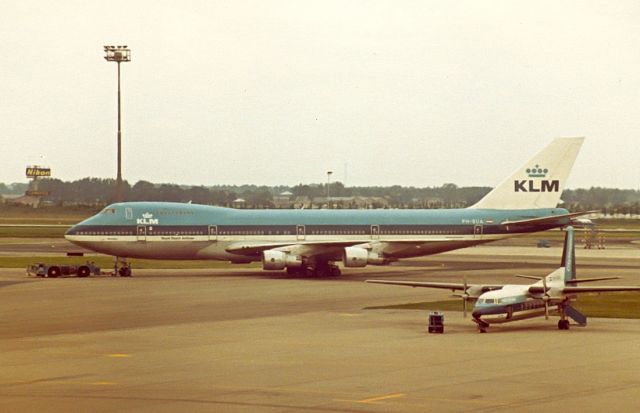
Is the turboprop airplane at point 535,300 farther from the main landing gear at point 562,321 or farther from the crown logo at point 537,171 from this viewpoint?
the crown logo at point 537,171

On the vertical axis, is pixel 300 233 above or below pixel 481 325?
above

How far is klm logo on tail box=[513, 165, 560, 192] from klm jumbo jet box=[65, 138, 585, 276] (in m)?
0.07

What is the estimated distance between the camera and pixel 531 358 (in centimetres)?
3622

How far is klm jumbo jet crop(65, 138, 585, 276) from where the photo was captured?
242 feet

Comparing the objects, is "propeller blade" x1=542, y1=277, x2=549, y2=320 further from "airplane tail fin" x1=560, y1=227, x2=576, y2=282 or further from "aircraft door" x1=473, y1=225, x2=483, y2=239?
"aircraft door" x1=473, y1=225, x2=483, y2=239

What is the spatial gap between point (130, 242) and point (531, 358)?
139 feet

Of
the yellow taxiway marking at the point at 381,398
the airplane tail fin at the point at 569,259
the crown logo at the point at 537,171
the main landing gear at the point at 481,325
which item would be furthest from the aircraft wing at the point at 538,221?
the yellow taxiway marking at the point at 381,398

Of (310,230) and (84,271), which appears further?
(310,230)

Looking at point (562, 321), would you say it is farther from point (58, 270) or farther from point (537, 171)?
point (58, 270)

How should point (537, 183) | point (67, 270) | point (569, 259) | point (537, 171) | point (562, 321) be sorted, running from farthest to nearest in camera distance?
point (537, 171) → point (537, 183) → point (67, 270) → point (569, 259) → point (562, 321)

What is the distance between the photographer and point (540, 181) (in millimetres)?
79562

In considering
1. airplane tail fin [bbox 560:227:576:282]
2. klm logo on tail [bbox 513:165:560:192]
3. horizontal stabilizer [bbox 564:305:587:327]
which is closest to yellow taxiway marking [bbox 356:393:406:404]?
airplane tail fin [bbox 560:227:576:282]

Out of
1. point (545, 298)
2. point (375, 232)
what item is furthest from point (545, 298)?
point (375, 232)

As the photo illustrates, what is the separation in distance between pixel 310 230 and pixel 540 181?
17.0 m
